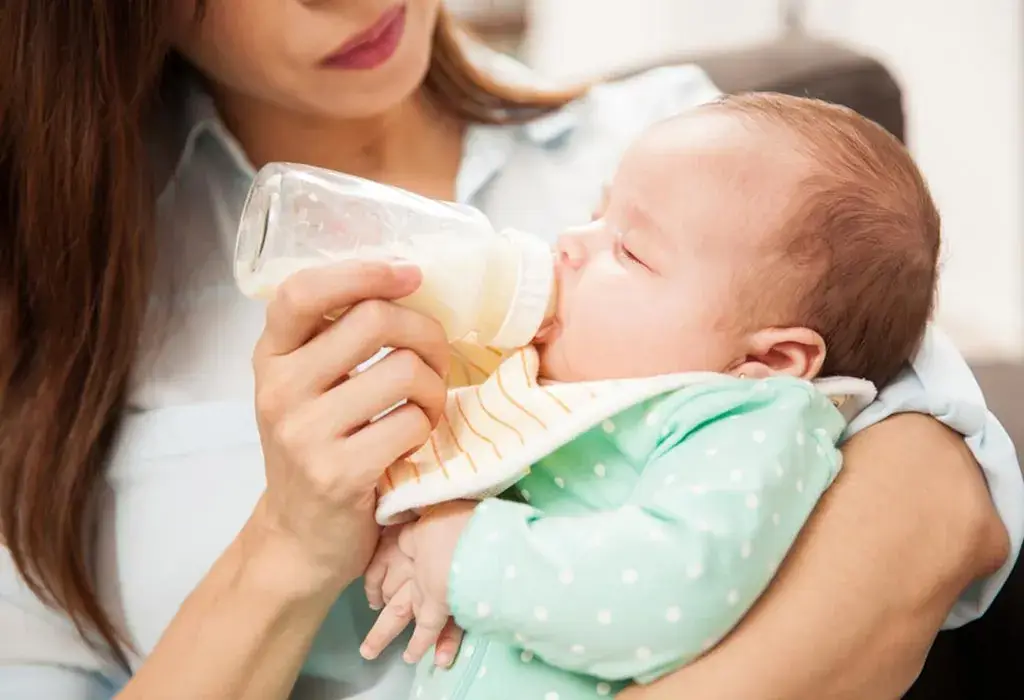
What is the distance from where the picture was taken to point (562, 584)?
666 mm

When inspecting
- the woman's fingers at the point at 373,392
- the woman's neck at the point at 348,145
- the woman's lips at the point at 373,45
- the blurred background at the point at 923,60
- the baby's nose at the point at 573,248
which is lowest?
the blurred background at the point at 923,60

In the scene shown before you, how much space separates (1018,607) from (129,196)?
38.2 inches

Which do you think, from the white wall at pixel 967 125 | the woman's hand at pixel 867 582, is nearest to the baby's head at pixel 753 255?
the woman's hand at pixel 867 582

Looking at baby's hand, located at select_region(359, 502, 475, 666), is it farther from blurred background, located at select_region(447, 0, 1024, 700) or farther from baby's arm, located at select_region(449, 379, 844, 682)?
blurred background, located at select_region(447, 0, 1024, 700)

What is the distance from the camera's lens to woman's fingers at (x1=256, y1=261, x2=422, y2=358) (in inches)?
27.2

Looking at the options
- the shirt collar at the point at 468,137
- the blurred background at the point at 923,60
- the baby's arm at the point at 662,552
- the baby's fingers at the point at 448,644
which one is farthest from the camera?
the blurred background at the point at 923,60

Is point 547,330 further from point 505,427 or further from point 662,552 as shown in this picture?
point 662,552

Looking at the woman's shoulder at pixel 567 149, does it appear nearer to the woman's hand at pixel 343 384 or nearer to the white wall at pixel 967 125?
the woman's hand at pixel 343 384

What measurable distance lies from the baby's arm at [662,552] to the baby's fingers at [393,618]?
0.30 feet

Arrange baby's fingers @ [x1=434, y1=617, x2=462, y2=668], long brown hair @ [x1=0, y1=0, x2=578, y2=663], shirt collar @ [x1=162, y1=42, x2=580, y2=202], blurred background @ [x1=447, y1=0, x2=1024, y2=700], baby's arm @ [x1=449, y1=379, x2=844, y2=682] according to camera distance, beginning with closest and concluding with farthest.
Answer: baby's arm @ [x1=449, y1=379, x2=844, y2=682] → baby's fingers @ [x1=434, y1=617, x2=462, y2=668] → long brown hair @ [x1=0, y1=0, x2=578, y2=663] → shirt collar @ [x1=162, y1=42, x2=580, y2=202] → blurred background @ [x1=447, y1=0, x2=1024, y2=700]

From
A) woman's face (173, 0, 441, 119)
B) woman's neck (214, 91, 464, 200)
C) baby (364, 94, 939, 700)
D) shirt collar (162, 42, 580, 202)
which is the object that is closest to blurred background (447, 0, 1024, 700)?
shirt collar (162, 42, 580, 202)

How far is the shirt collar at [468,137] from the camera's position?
3.73ft

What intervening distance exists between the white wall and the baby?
128cm

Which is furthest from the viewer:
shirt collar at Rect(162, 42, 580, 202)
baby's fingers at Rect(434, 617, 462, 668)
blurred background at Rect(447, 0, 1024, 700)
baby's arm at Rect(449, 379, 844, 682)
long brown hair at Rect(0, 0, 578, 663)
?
blurred background at Rect(447, 0, 1024, 700)
